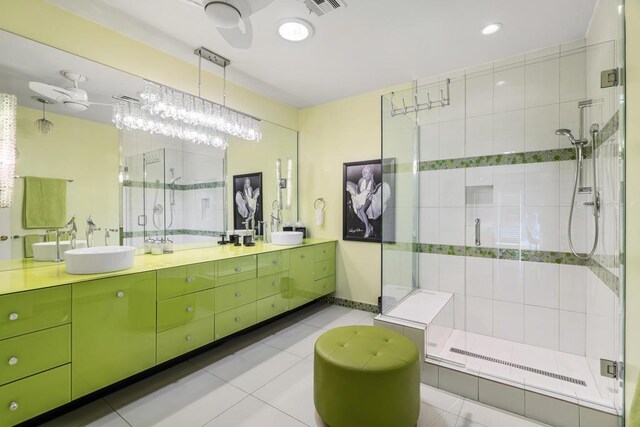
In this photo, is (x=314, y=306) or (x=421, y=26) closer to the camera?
(x=421, y=26)

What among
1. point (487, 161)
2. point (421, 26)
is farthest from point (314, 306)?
point (421, 26)

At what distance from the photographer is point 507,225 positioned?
8.70 feet

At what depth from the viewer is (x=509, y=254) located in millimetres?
2643

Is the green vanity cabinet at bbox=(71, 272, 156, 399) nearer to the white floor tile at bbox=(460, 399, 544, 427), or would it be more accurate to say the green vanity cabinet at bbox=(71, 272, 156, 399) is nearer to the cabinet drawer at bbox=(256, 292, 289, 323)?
the cabinet drawer at bbox=(256, 292, 289, 323)

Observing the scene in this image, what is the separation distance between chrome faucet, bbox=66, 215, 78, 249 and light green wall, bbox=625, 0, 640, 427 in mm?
3282

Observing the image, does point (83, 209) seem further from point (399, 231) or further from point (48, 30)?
point (399, 231)

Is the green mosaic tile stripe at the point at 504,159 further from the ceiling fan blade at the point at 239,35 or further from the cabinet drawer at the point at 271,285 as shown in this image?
the ceiling fan blade at the point at 239,35

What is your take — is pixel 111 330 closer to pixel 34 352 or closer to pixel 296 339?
pixel 34 352

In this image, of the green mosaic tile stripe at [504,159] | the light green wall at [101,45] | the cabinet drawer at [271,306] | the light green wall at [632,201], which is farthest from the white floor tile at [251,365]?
the light green wall at [101,45]

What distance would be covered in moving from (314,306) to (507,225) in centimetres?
236

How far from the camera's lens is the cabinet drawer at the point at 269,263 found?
281cm

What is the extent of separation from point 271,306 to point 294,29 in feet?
8.09

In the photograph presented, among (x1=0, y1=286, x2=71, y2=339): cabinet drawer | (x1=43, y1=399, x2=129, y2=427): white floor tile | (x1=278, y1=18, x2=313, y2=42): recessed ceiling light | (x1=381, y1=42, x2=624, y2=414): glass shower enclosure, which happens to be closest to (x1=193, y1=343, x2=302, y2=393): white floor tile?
(x1=43, y1=399, x2=129, y2=427): white floor tile

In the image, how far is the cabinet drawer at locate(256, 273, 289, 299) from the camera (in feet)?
9.18
